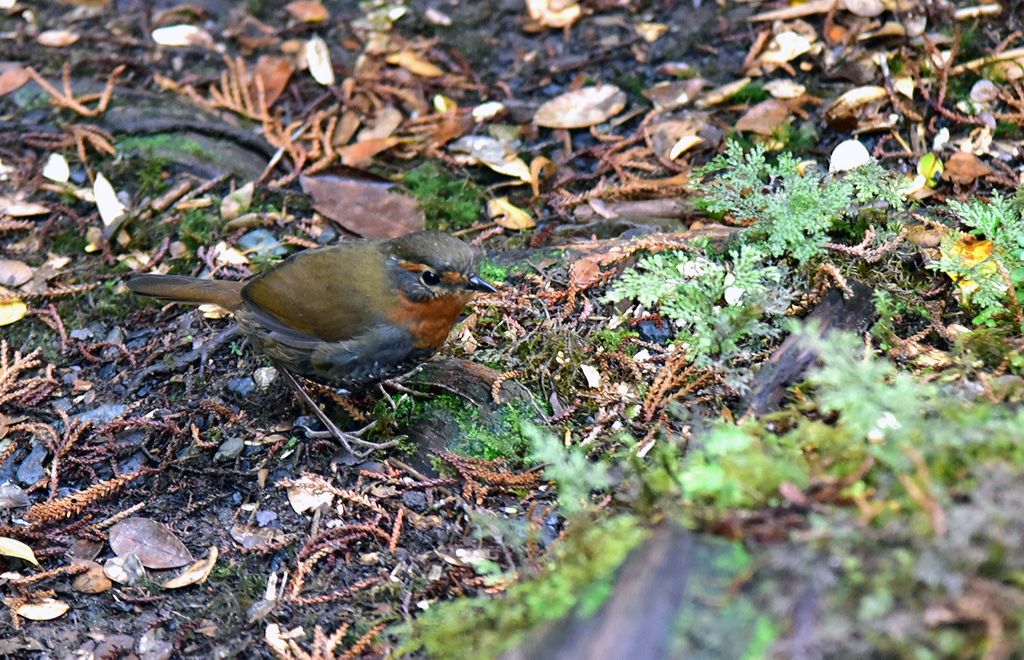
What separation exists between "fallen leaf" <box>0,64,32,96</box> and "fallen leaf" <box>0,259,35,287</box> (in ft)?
4.76

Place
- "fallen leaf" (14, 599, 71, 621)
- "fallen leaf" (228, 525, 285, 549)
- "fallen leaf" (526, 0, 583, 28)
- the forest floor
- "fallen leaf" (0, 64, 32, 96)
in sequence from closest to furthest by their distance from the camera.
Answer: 1. the forest floor
2. "fallen leaf" (14, 599, 71, 621)
3. "fallen leaf" (228, 525, 285, 549)
4. "fallen leaf" (0, 64, 32, 96)
5. "fallen leaf" (526, 0, 583, 28)

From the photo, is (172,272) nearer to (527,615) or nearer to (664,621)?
(527,615)

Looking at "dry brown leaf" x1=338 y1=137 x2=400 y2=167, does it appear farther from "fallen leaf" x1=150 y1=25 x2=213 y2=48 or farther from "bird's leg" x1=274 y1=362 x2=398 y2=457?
"bird's leg" x1=274 y1=362 x2=398 y2=457

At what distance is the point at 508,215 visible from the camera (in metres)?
5.01

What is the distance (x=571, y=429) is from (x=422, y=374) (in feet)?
2.51

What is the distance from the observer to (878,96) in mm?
5016

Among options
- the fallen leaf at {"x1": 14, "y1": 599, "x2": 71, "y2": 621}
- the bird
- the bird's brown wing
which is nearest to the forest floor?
the fallen leaf at {"x1": 14, "y1": 599, "x2": 71, "y2": 621}

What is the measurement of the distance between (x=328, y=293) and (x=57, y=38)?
3.40m

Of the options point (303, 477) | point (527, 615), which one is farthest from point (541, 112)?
point (527, 615)

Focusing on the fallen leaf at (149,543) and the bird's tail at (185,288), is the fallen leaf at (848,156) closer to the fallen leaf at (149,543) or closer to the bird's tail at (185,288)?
the bird's tail at (185,288)

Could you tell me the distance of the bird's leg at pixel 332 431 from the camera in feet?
12.8

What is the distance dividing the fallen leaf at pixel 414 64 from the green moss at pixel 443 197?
35.2 inches

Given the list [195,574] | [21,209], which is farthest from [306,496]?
[21,209]

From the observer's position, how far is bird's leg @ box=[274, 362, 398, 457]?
391 cm
